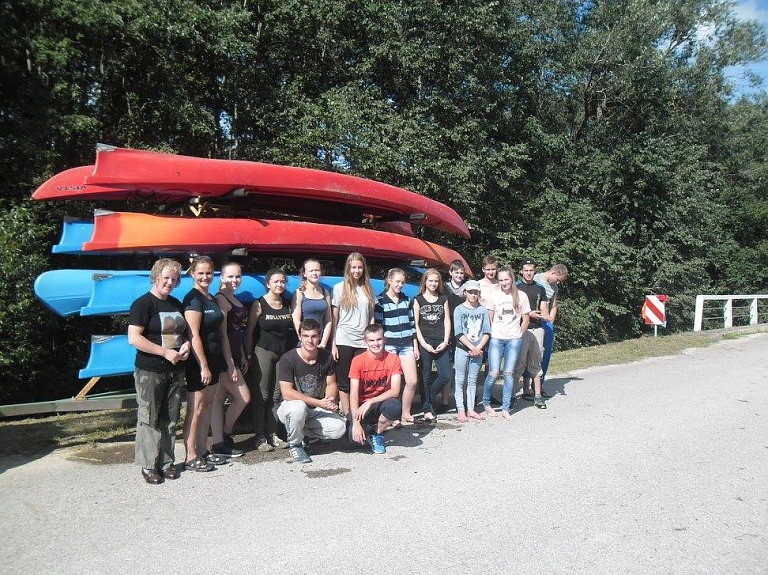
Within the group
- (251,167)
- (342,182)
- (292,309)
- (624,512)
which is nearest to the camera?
(624,512)

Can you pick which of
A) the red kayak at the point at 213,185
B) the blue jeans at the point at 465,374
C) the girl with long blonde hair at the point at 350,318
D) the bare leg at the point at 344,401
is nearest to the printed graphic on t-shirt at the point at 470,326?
the blue jeans at the point at 465,374

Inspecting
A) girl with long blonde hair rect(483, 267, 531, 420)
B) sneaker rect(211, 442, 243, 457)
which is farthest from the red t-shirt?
girl with long blonde hair rect(483, 267, 531, 420)

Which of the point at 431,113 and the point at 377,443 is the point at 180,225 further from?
the point at 431,113

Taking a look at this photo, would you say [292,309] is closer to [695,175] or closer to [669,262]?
[669,262]

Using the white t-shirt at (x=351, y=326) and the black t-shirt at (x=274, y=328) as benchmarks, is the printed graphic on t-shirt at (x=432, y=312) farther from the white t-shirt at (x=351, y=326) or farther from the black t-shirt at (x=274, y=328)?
the black t-shirt at (x=274, y=328)

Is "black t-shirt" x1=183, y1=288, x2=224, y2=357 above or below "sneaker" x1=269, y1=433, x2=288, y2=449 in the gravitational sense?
above

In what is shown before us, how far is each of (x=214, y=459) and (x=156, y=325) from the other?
1240 mm

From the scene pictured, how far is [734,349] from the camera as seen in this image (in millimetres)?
12156

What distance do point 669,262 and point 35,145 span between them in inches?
671

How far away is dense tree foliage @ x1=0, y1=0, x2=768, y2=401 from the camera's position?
10430 mm

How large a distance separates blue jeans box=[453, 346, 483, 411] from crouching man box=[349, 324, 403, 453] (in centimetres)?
120

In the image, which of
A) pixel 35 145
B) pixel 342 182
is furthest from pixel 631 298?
pixel 35 145

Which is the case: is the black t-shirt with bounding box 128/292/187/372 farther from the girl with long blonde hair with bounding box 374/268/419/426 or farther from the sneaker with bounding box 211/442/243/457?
the girl with long blonde hair with bounding box 374/268/419/426

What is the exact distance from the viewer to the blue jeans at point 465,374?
644 cm
